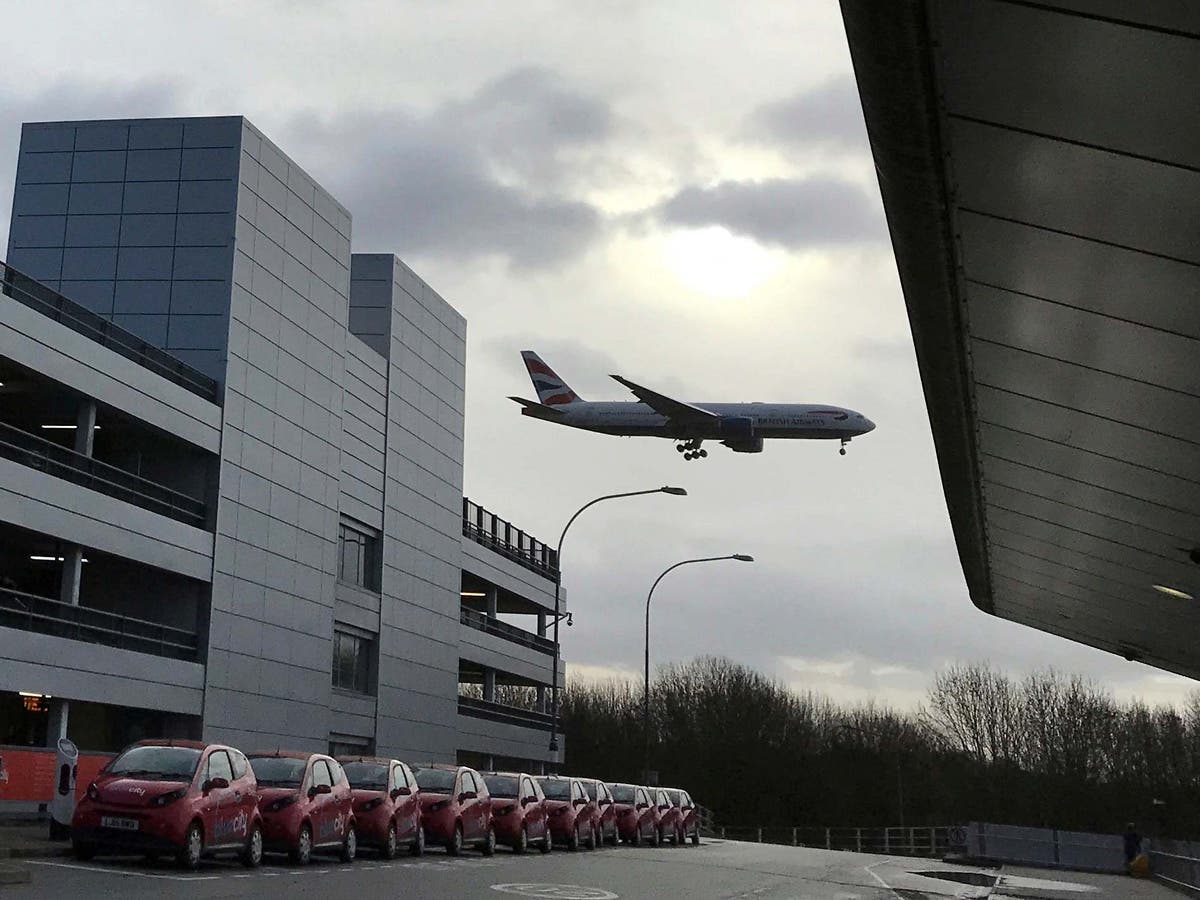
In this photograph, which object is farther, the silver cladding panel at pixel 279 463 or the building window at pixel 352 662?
the building window at pixel 352 662

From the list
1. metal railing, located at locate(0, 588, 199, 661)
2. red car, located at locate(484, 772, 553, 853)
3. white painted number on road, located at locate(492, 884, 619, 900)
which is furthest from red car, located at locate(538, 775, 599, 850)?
white painted number on road, located at locate(492, 884, 619, 900)

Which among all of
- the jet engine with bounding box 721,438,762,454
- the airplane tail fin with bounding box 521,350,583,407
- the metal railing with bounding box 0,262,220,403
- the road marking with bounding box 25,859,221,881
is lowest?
the road marking with bounding box 25,859,221,881

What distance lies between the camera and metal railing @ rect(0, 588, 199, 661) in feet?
114

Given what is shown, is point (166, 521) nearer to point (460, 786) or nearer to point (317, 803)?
point (460, 786)

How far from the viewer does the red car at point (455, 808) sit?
88.8ft

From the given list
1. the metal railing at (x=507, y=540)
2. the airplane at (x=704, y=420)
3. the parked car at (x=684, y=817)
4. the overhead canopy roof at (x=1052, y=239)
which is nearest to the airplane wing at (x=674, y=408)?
the airplane at (x=704, y=420)

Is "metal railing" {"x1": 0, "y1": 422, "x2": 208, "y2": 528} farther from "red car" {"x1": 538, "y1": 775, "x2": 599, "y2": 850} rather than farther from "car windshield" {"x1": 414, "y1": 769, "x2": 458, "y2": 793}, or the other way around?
"red car" {"x1": 538, "y1": 775, "x2": 599, "y2": 850}

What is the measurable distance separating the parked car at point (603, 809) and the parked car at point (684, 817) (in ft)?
19.3

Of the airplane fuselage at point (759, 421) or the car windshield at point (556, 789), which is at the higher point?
the airplane fuselage at point (759, 421)

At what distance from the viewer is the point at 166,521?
39750 mm

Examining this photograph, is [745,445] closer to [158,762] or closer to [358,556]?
[358,556]

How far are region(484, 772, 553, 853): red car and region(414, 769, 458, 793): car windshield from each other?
2.13 meters

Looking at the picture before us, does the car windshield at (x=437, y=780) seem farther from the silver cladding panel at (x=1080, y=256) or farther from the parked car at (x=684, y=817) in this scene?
the parked car at (x=684, y=817)

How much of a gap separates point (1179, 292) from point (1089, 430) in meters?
3.29
